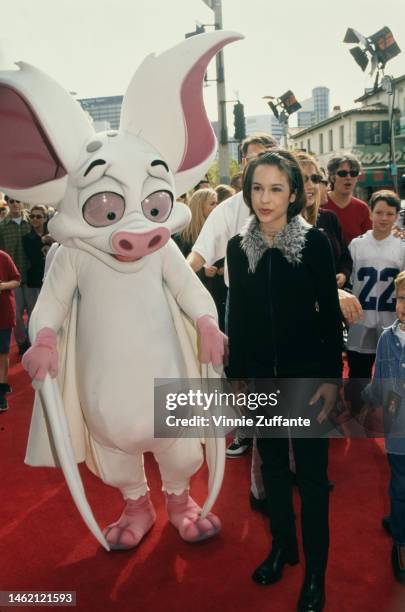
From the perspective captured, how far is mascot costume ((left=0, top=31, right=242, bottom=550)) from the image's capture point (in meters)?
1.70

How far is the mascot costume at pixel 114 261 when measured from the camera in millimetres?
1701

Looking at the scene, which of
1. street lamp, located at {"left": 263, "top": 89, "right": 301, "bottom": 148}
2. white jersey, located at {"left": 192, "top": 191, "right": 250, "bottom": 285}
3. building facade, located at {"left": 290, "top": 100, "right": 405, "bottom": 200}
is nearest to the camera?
white jersey, located at {"left": 192, "top": 191, "right": 250, "bottom": 285}

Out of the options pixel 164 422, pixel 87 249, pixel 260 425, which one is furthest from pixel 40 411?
pixel 260 425

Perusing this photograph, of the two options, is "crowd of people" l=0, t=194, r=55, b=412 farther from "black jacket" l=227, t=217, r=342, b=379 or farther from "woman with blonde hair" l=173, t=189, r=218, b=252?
"black jacket" l=227, t=217, r=342, b=379

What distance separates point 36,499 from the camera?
2.54 meters

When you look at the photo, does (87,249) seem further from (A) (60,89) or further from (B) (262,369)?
(B) (262,369)

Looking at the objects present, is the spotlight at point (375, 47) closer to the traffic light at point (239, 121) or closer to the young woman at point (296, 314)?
the traffic light at point (239, 121)

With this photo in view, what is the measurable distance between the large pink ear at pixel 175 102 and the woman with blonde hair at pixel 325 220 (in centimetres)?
66

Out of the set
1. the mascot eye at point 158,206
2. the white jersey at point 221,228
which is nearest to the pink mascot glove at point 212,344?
the mascot eye at point 158,206

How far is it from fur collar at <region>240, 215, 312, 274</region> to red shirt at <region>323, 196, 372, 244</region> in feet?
5.38

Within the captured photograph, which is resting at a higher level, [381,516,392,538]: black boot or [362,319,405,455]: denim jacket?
[362,319,405,455]: denim jacket

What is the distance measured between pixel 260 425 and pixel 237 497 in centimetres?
88

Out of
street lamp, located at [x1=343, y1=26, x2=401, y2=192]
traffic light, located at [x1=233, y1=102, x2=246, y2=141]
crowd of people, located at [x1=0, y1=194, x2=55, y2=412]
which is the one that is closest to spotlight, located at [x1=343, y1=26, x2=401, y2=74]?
street lamp, located at [x1=343, y1=26, x2=401, y2=192]

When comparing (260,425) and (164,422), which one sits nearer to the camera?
(260,425)
